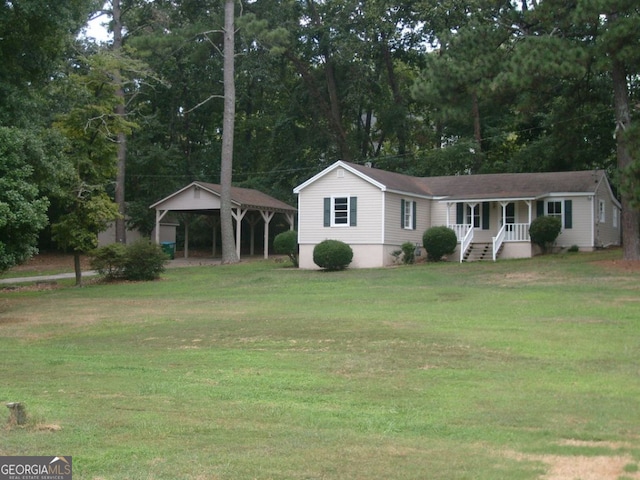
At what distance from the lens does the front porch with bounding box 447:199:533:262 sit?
1378 inches

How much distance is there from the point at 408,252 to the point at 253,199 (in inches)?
501

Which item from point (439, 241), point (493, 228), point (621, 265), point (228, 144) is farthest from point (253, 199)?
point (621, 265)

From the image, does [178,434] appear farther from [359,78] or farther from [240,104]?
[240,104]

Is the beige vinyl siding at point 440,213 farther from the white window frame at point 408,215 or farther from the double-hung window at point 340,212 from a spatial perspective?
the double-hung window at point 340,212

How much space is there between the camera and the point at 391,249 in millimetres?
34375

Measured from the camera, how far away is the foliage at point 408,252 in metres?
33.9

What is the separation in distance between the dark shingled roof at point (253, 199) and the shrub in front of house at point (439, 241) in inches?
452

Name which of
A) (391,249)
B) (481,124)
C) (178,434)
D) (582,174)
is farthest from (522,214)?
(178,434)

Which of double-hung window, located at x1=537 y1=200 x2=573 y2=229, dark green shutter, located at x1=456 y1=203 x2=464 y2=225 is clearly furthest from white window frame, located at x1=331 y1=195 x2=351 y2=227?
double-hung window, located at x1=537 y1=200 x2=573 y2=229

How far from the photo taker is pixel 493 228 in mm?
37125

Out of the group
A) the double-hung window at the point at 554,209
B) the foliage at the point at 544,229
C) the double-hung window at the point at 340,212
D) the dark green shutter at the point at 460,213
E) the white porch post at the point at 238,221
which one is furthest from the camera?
the white porch post at the point at 238,221

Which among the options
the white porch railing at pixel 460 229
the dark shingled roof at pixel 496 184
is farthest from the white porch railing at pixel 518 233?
the white porch railing at pixel 460 229

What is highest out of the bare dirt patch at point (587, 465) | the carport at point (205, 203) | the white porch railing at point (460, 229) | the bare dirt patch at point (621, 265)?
the carport at point (205, 203)

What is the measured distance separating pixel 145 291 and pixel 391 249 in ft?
38.3
